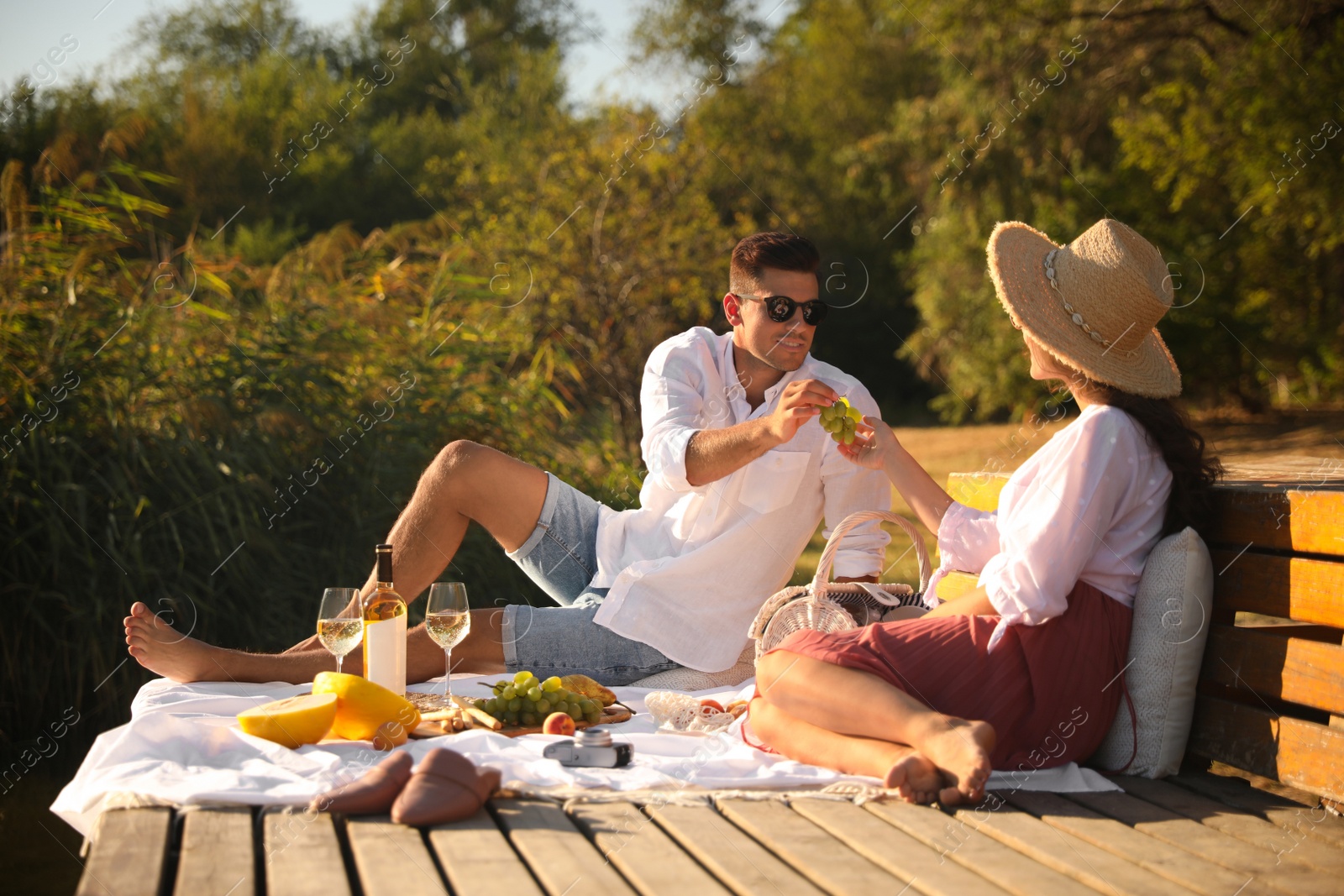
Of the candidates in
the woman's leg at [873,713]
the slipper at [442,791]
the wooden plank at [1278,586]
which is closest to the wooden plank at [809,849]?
the woman's leg at [873,713]

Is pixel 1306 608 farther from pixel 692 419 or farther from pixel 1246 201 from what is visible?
pixel 1246 201

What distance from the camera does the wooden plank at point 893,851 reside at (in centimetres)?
227

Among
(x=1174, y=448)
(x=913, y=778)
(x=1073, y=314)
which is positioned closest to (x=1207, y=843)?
(x=913, y=778)

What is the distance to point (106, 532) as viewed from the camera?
5.43 meters

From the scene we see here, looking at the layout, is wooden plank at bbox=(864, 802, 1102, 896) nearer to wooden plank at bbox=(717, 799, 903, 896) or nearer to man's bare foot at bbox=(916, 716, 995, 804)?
man's bare foot at bbox=(916, 716, 995, 804)

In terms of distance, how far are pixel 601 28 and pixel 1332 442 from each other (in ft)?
63.1

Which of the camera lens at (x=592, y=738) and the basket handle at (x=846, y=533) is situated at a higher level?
the basket handle at (x=846, y=533)

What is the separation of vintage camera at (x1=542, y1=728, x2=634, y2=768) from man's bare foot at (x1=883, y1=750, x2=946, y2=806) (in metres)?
0.71

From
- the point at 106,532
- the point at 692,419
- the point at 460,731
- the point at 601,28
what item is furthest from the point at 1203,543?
the point at 601,28

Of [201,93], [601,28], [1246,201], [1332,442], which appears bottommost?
[1332,442]

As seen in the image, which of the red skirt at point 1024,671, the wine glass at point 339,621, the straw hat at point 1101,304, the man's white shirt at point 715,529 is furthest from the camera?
the man's white shirt at point 715,529

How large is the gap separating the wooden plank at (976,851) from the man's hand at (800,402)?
123cm

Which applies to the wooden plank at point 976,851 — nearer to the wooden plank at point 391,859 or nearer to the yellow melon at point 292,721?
the wooden plank at point 391,859

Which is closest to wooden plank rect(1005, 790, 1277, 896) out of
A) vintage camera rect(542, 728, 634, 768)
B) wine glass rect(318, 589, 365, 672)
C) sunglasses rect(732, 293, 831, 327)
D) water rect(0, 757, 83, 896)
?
vintage camera rect(542, 728, 634, 768)
